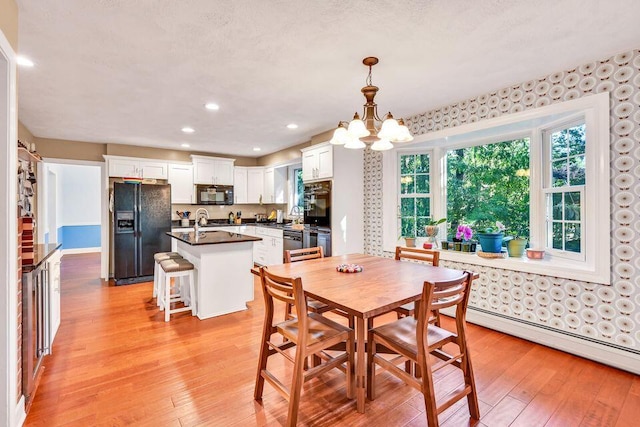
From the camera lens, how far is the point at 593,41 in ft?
6.98

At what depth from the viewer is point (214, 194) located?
622 cm

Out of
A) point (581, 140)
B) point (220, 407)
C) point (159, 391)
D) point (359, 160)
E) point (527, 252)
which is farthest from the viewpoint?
point (359, 160)

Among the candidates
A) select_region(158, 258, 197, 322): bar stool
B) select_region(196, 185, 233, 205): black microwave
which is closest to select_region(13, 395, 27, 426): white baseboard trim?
select_region(158, 258, 197, 322): bar stool

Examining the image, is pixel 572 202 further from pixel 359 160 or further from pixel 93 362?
pixel 93 362

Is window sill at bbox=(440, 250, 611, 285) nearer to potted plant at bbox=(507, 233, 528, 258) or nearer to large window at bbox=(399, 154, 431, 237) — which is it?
potted plant at bbox=(507, 233, 528, 258)

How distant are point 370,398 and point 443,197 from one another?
2.62 m

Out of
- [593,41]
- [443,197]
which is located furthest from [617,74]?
[443,197]

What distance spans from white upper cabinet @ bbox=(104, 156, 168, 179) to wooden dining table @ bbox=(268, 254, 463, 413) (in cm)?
426

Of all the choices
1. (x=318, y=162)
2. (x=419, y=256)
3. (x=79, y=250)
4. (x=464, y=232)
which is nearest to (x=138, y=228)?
(x=318, y=162)

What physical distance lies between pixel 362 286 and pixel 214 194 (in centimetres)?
498

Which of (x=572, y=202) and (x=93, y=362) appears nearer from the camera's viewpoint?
(x=93, y=362)

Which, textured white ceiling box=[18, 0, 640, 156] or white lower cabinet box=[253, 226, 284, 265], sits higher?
textured white ceiling box=[18, 0, 640, 156]

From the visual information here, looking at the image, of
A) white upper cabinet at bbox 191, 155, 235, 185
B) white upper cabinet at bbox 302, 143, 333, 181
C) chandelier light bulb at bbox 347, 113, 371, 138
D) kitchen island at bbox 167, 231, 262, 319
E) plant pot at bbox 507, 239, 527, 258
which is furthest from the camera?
white upper cabinet at bbox 191, 155, 235, 185

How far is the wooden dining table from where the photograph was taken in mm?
1624
